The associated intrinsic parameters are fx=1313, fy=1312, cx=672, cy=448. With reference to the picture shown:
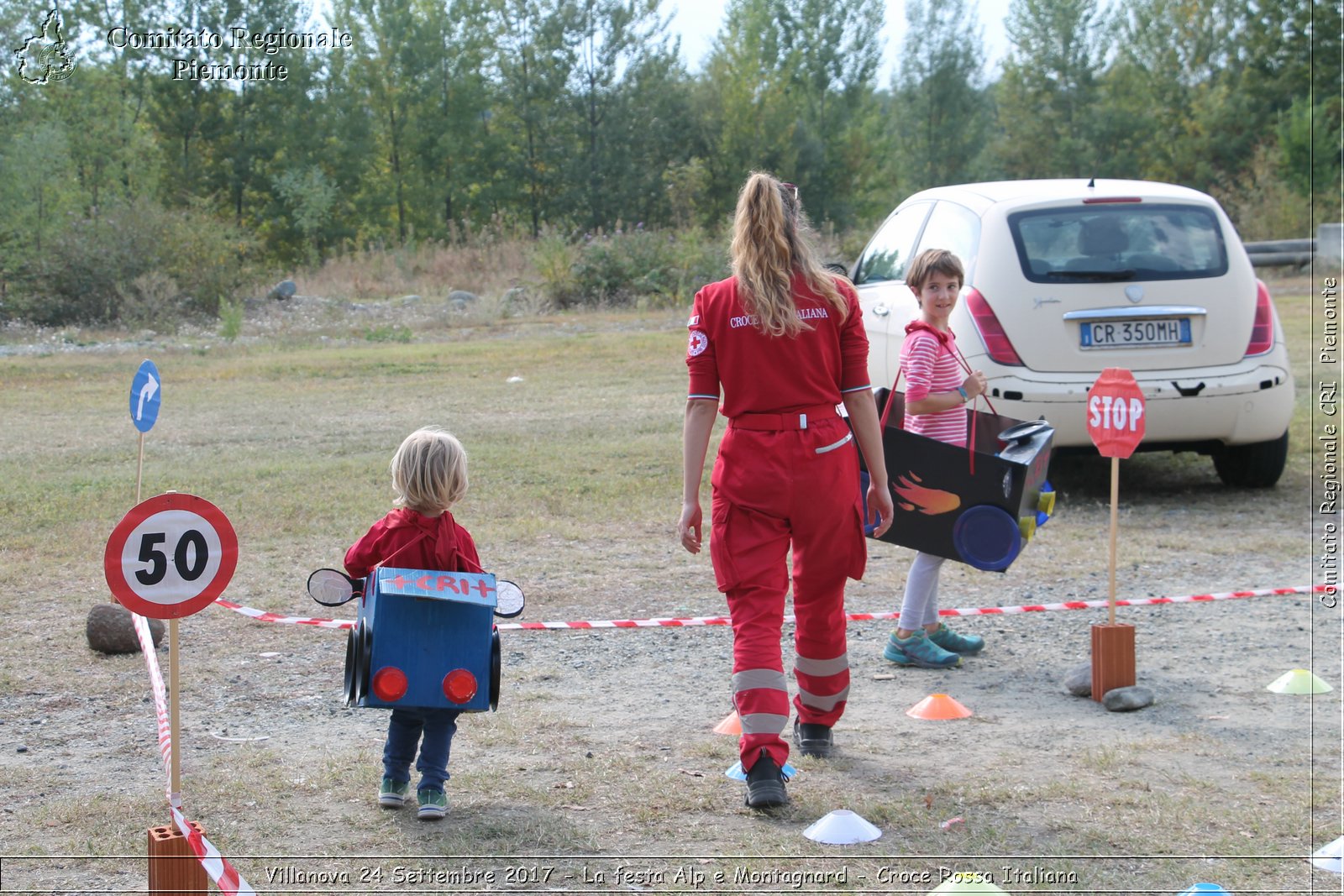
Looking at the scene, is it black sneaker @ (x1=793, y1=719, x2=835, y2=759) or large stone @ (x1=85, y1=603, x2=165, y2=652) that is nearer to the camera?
black sneaker @ (x1=793, y1=719, x2=835, y2=759)

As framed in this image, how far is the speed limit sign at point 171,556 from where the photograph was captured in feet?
9.63

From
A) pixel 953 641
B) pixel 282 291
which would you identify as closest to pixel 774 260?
pixel 953 641

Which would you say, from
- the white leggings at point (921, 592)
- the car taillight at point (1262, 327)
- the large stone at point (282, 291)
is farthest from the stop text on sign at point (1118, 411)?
the large stone at point (282, 291)

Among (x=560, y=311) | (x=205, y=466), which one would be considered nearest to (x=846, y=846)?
(x=205, y=466)

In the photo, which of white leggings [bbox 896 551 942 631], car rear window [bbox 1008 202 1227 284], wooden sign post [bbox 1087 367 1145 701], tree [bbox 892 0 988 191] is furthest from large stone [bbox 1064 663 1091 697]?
tree [bbox 892 0 988 191]

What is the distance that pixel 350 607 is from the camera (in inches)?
249

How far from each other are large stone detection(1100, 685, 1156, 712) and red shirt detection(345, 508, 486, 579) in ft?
7.91

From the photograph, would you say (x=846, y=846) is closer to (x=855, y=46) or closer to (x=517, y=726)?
(x=517, y=726)

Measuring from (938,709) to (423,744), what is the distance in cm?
188

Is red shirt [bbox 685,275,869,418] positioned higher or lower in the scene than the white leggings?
higher

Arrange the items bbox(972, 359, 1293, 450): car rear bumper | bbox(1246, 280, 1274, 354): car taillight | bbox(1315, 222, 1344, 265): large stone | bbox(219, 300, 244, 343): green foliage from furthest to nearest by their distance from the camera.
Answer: bbox(1315, 222, 1344, 265): large stone → bbox(219, 300, 244, 343): green foliage → bbox(1246, 280, 1274, 354): car taillight → bbox(972, 359, 1293, 450): car rear bumper

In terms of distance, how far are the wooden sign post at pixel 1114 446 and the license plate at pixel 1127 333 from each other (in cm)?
279

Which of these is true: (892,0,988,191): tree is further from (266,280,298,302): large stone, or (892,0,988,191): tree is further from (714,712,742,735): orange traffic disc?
(714,712,742,735): orange traffic disc

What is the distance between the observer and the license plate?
769cm
